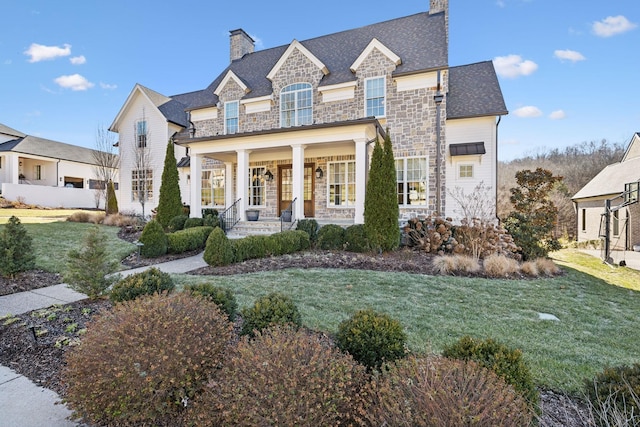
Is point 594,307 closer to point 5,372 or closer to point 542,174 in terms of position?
point 542,174

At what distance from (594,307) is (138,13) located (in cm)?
1633

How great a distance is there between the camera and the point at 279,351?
1.90 m

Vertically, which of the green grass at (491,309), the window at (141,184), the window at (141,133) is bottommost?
the green grass at (491,309)

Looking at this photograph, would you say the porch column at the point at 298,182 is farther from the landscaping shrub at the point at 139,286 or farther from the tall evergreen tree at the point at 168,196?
the landscaping shrub at the point at 139,286

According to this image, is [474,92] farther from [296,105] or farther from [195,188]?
[195,188]

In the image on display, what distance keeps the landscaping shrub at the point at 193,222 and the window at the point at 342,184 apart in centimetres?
545

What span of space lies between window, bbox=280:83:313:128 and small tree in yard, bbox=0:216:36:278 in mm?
10299

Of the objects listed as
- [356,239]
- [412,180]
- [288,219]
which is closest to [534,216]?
[412,180]

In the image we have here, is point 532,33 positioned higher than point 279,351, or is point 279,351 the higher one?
point 532,33

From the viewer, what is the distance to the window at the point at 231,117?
50.2 ft

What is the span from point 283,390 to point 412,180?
461 inches

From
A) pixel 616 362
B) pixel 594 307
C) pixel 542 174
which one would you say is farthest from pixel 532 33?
pixel 616 362

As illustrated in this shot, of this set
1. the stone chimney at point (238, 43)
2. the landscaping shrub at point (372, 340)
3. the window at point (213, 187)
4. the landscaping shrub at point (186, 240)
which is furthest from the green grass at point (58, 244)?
the stone chimney at point (238, 43)

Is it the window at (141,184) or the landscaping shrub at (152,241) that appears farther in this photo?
the window at (141,184)
